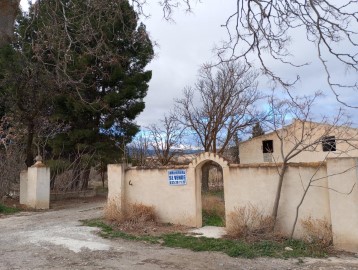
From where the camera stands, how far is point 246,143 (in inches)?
1473

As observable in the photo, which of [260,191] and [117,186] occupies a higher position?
[117,186]

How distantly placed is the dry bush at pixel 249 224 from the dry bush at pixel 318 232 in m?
0.79

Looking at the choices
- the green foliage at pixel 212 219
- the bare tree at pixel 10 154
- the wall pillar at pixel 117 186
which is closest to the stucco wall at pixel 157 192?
the wall pillar at pixel 117 186

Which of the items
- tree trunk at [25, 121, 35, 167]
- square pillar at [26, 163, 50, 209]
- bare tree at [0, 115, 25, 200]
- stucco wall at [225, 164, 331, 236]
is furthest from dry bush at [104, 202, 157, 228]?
tree trunk at [25, 121, 35, 167]

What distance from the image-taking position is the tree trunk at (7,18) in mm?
3646

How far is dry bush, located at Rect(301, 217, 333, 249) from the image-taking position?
886 centimetres

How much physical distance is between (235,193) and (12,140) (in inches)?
536

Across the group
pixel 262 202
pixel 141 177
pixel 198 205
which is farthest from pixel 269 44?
pixel 141 177

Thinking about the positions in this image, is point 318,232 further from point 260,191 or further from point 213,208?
point 213,208

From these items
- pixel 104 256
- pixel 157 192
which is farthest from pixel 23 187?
pixel 104 256

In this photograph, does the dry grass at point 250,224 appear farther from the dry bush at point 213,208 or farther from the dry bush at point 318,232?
the dry bush at point 213,208

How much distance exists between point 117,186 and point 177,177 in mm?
2329

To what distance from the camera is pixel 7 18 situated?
12.2 ft

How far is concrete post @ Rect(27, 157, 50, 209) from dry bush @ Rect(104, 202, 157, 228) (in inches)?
223
